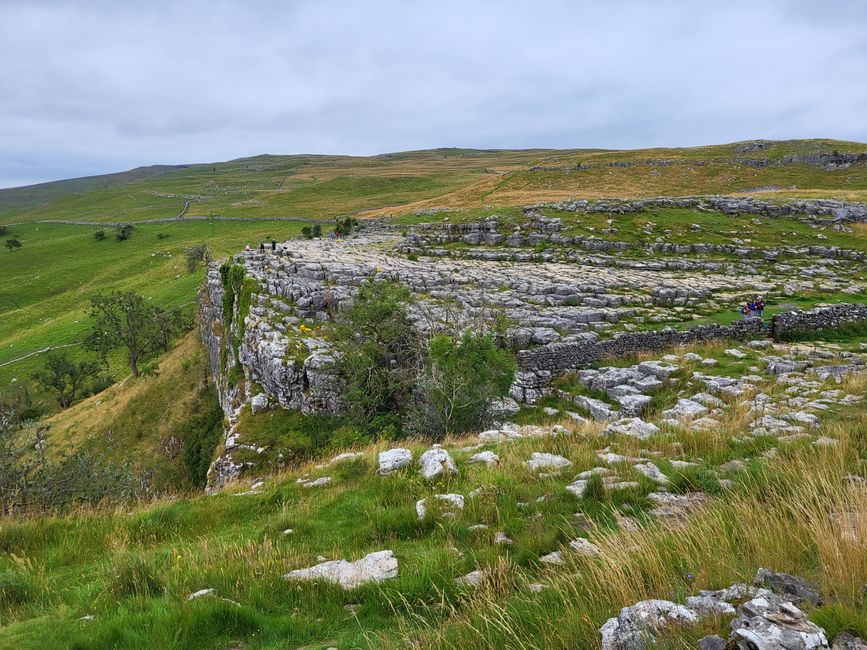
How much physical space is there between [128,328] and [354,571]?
173 feet

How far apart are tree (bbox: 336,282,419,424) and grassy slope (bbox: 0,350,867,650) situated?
9590 mm

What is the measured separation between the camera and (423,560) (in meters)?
5.45

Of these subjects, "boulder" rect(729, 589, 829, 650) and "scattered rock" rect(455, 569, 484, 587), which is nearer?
"boulder" rect(729, 589, 829, 650)

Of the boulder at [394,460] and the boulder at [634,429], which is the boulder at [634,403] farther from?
the boulder at [394,460]

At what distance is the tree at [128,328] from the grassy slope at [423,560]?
47.0 metres

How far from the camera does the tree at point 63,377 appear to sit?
4716 cm

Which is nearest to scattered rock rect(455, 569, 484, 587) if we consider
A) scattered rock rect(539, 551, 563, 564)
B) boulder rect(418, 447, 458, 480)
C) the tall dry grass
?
the tall dry grass

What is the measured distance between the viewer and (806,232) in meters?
40.2

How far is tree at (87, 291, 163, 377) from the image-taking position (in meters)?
47.1

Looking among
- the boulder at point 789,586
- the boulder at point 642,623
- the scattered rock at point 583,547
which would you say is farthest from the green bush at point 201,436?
the boulder at point 789,586

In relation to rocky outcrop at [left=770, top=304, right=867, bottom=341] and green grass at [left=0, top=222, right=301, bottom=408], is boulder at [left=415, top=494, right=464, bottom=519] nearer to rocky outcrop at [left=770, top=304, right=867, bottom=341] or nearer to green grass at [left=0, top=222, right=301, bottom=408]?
rocky outcrop at [left=770, top=304, right=867, bottom=341]

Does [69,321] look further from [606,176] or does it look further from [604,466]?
[606,176]

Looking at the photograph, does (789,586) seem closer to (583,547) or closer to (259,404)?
(583,547)

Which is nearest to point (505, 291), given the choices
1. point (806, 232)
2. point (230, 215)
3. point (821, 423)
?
point (821, 423)
